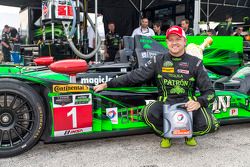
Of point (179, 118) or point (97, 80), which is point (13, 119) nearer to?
point (97, 80)

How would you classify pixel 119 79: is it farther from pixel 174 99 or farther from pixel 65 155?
pixel 65 155

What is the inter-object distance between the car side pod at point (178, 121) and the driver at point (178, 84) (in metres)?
0.10

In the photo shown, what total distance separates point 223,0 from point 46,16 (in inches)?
432

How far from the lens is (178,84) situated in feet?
9.31

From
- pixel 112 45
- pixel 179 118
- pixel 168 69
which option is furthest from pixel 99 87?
pixel 112 45

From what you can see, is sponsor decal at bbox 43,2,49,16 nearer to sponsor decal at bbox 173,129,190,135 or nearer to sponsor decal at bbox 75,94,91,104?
sponsor decal at bbox 75,94,91,104

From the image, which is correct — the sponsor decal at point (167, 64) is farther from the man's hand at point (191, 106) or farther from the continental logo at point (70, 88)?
the continental logo at point (70, 88)

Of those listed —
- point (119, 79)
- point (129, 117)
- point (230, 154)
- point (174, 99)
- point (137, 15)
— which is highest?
point (137, 15)

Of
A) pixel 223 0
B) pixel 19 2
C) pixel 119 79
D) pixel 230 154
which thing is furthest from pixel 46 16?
pixel 223 0

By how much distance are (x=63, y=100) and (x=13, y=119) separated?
1.41ft

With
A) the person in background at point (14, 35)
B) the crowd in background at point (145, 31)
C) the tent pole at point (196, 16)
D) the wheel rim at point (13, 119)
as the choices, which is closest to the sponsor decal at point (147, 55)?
→ the wheel rim at point (13, 119)

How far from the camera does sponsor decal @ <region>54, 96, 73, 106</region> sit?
2.70m

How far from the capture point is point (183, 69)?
9.29 ft

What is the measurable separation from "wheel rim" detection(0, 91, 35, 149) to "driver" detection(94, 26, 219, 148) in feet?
2.00
